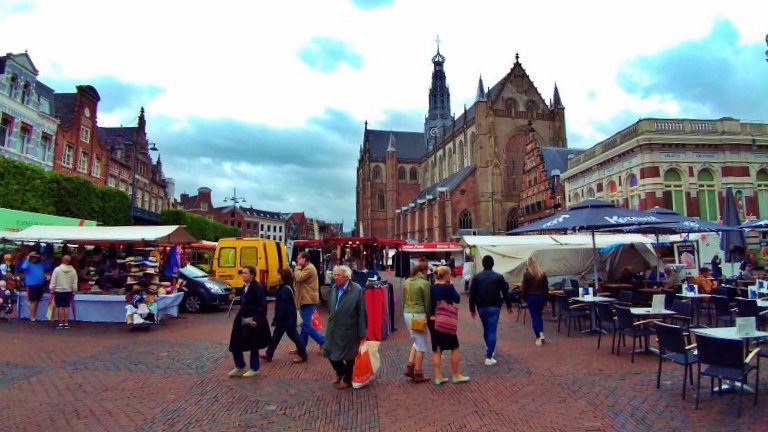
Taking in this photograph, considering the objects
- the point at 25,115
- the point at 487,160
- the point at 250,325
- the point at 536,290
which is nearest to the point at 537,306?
the point at 536,290

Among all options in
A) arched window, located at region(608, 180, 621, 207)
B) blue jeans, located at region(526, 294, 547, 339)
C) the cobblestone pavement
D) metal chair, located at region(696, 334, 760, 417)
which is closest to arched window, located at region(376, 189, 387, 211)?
arched window, located at region(608, 180, 621, 207)

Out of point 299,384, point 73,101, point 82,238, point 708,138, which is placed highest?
point 73,101

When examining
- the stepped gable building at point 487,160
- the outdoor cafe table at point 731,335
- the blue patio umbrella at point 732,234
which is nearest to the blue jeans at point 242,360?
the outdoor cafe table at point 731,335

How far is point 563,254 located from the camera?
1848cm

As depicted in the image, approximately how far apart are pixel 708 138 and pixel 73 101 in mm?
37815

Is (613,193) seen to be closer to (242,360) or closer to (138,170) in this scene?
(242,360)

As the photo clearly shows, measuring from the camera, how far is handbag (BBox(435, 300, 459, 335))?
20.3 feet

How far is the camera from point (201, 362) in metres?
7.74

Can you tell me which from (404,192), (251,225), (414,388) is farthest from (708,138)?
(251,225)

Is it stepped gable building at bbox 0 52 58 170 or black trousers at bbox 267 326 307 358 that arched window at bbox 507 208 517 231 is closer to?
stepped gable building at bbox 0 52 58 170

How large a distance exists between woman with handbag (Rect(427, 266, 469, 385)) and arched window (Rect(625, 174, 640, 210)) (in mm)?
19161

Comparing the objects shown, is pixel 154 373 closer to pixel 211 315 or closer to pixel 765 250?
pixel 211 315

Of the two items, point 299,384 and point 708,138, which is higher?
point 708,138

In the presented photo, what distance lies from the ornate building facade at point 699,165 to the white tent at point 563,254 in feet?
13.6
